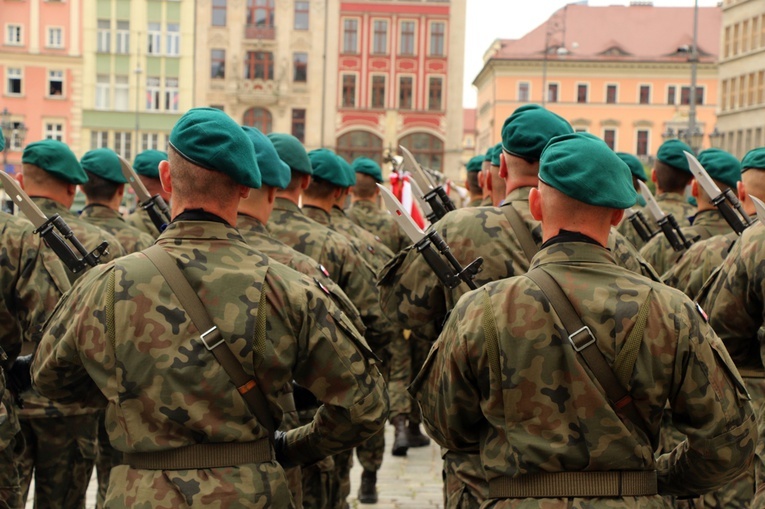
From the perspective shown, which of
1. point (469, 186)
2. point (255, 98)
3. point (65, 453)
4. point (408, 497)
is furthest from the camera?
point (255, 98)

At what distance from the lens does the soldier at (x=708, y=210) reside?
805 cm

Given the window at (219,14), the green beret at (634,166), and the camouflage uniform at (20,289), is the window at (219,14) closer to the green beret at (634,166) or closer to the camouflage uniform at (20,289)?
the green beret at (634,166)

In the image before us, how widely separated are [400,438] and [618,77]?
Answer: 240 feet

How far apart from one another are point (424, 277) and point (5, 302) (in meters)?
1.99

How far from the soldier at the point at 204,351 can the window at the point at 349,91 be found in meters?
64.1

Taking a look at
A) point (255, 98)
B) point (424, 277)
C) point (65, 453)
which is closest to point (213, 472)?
point (424, 277)

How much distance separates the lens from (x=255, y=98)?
66438mm

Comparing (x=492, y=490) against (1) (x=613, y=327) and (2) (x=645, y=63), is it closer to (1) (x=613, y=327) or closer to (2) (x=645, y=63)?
(1) (x=613, y=327)

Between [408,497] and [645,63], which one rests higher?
[645,63]

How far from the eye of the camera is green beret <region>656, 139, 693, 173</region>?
935 cm

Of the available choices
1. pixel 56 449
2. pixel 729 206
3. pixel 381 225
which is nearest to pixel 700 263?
pixel 729 206

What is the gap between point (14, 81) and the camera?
2537 inches

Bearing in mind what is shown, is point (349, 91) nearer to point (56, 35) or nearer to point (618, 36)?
point (56, 35)

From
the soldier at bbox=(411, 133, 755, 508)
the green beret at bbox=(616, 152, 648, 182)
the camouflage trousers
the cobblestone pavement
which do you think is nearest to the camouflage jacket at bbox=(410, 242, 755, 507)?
the soldier at bbox=(411, 133, 755, 508)
